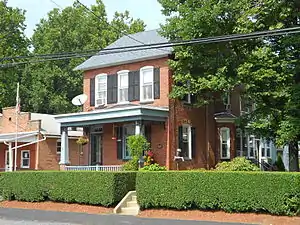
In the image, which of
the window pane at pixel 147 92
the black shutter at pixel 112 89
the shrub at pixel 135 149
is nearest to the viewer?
the shrub at pixel 135 149

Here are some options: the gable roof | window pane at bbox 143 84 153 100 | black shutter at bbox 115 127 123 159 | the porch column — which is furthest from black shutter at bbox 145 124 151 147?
the porch column

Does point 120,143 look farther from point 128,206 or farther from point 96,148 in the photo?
point 128,206

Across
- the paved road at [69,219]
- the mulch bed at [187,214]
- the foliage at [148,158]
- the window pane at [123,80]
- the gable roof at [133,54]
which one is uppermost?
the gable roof at [133,54]

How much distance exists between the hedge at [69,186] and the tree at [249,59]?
727 cm

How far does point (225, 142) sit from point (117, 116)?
889 cm

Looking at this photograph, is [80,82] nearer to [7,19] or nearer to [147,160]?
[7,19]

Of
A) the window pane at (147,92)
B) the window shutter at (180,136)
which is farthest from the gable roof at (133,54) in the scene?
the window shutter at (180,136)

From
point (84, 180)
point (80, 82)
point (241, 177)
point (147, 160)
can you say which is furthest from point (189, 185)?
point (80, 82)

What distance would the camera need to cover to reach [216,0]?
24.5m

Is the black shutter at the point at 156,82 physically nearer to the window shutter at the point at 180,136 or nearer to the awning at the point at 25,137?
the window shutter at the point at 180,136

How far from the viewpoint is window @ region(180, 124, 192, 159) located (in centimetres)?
2898

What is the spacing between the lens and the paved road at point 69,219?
18016mm

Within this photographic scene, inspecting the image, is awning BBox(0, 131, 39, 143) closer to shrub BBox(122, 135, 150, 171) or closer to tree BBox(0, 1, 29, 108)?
shrub BBox(122, 135, 150, 171)

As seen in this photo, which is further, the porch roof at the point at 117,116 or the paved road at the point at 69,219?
the porch roof at the point at 117,116
